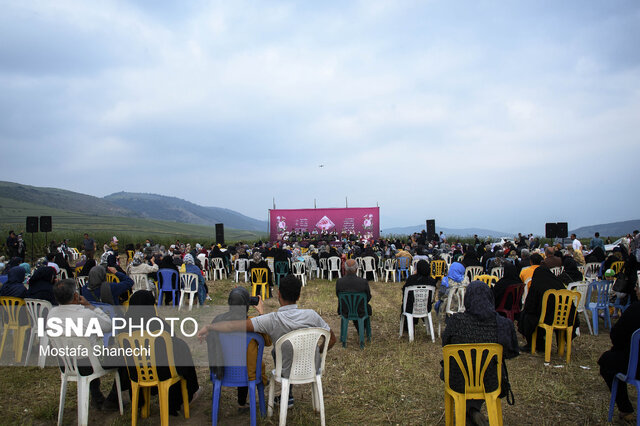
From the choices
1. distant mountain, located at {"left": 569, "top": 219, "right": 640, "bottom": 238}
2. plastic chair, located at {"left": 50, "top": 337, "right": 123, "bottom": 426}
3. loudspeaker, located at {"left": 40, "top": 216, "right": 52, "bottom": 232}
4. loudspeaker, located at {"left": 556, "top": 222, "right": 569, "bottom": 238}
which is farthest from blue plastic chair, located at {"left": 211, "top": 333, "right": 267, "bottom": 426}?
distant mountain, located at {"left": 569, "top": 219, "right": 640, "bottom": 238}

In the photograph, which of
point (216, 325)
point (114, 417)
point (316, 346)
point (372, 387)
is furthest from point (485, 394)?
point (114, 417)

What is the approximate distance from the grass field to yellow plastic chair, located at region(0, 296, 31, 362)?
0.89 feet

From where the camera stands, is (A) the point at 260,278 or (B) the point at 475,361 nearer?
(B) the point at 475,361

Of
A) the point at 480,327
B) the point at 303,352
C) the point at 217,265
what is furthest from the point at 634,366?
the point at 217,265

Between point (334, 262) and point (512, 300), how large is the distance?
677 cm

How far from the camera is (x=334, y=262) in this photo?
38.8 feet

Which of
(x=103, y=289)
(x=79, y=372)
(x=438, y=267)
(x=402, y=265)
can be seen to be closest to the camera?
(x=79, y=372)

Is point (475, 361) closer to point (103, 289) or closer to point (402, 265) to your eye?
point (103, 289)

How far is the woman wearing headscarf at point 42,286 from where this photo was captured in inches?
185

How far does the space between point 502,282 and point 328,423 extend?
3268 millimetres

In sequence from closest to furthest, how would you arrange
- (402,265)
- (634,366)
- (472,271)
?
(634,366)
(472,271)
(402,265)

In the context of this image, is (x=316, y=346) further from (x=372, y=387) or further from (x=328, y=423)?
(x=372, y=387)

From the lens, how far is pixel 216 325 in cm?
288

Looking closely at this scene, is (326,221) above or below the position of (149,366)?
above
